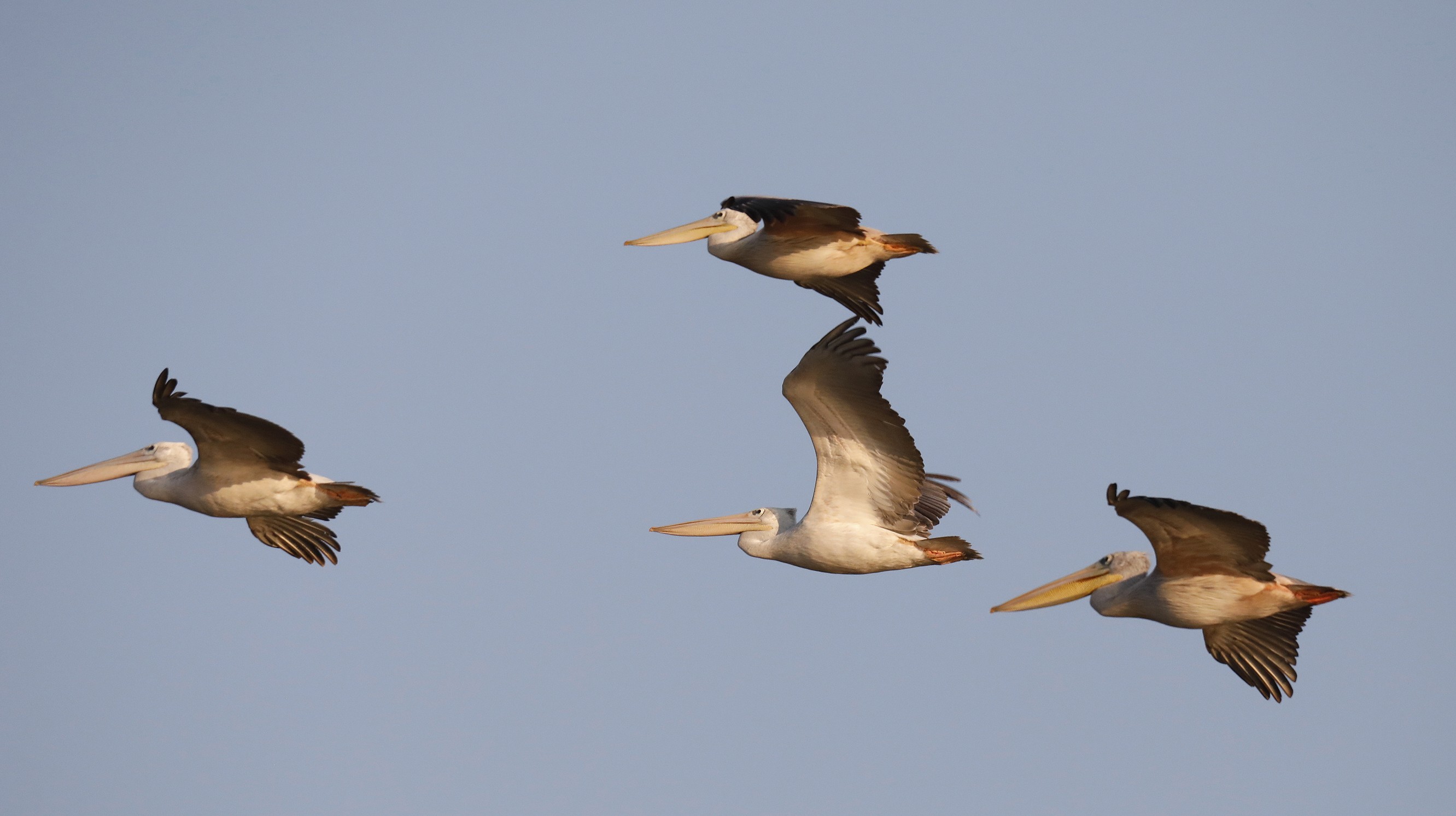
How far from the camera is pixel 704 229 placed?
16.3 m

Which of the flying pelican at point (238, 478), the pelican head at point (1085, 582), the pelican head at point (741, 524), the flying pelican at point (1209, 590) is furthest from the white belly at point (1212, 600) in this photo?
the flying pelican at point (238, 478)

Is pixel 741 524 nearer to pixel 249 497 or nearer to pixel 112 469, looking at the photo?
pixel 249 497

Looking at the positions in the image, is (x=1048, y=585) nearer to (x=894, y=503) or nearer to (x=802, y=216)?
(x=894, y=503)

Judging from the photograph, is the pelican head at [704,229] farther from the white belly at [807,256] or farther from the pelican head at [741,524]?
the pelican head at [741,524]

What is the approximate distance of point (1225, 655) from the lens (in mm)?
14453

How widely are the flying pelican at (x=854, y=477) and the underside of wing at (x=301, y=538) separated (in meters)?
4.15

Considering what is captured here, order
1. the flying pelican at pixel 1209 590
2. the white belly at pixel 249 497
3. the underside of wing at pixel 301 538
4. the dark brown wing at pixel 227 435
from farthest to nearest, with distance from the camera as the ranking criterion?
the underside of wing at pixel 301 538, the white belly at pixel 249 497, the dark brown wing at pixel 227 435, the flying pelican at pixel 1209 590

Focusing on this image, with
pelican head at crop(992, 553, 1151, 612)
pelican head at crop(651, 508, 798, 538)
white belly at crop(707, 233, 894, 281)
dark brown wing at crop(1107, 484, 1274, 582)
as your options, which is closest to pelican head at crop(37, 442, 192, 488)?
pelican head at crop(651, 508, 798, 538)

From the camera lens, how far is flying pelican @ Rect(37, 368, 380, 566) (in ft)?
47.2

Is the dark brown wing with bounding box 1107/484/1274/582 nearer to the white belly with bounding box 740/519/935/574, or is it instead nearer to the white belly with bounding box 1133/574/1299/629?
the white belly with bounding box 1133/574/1299/629

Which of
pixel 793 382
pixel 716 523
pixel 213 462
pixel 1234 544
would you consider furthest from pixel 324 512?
pixel 1234 544

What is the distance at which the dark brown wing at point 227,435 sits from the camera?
14.2 meters

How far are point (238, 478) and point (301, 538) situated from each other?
1.53 metres

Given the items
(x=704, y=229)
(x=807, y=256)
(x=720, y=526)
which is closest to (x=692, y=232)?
(x=704, y=229)
